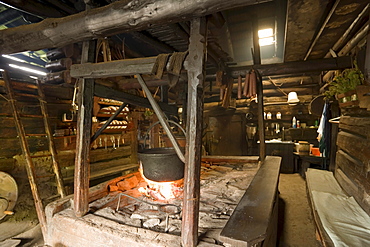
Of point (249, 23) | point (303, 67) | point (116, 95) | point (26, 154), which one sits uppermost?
point (249, 23)

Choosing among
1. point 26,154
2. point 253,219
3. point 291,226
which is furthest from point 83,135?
point 291,226

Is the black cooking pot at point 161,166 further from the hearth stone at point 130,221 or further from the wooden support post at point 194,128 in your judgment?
the wooden support post at point 194,128

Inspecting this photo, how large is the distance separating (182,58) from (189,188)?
1.46m

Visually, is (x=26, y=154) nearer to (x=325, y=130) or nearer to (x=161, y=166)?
(x=161, y=166)

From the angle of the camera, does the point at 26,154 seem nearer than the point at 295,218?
Yes

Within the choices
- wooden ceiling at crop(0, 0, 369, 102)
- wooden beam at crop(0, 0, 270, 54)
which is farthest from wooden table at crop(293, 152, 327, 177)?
wooden beam at crop(0, 0, 270, 54)

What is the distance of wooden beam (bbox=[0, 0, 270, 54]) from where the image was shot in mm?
1879

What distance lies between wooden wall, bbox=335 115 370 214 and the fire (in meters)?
2.96

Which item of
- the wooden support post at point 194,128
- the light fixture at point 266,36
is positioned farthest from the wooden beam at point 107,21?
the light fixture at point 266,36

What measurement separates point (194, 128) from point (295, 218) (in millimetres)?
4491

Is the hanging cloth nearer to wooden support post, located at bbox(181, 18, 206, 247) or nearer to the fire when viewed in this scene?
the fire

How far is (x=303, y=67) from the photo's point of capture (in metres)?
4.50

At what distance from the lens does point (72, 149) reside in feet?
18.9

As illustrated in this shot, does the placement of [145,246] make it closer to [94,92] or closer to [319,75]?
[94,92]
